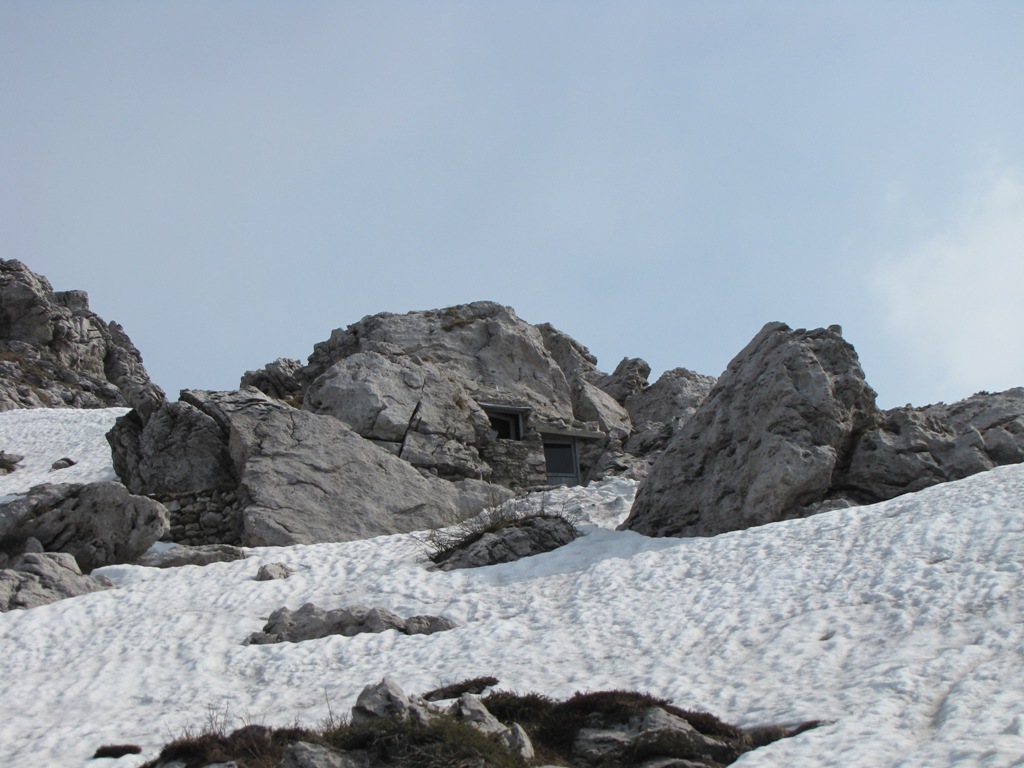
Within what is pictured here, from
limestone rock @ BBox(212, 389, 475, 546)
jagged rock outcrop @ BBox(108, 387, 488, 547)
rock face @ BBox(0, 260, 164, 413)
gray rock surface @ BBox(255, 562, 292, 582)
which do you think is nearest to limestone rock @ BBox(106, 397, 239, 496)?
jagged rock outcrop @ BBox(108, 387, 488, 547)

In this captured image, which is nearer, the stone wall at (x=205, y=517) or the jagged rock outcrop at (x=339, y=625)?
the jagged rock outcrop at (x=339, y=625)

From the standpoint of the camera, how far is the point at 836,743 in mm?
10047

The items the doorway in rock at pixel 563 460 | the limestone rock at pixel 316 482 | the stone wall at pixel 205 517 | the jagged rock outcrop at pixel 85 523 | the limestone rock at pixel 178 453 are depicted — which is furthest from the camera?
the doorway in rock at pixel 563 460

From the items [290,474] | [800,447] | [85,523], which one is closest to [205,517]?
[290,474]

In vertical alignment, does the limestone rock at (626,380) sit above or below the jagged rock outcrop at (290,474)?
above

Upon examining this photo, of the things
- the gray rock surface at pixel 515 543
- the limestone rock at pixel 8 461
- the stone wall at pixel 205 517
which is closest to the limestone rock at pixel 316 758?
the gray rock surface at pixel 515 543

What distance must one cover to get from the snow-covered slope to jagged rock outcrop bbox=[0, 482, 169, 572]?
1162 millimetres

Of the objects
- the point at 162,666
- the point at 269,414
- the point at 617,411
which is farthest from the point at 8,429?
the point at 162,666

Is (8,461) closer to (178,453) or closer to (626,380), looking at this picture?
(178,453)

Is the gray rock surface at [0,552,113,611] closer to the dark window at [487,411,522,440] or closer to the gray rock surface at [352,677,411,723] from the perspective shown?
the gray rock surface at [352,677,411,723]

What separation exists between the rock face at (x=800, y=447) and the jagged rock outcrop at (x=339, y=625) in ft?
24.0

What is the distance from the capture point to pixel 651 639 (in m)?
15.0

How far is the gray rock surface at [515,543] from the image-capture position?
2108 cm

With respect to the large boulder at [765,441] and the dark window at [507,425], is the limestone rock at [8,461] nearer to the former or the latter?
the dark window at [507,425]
